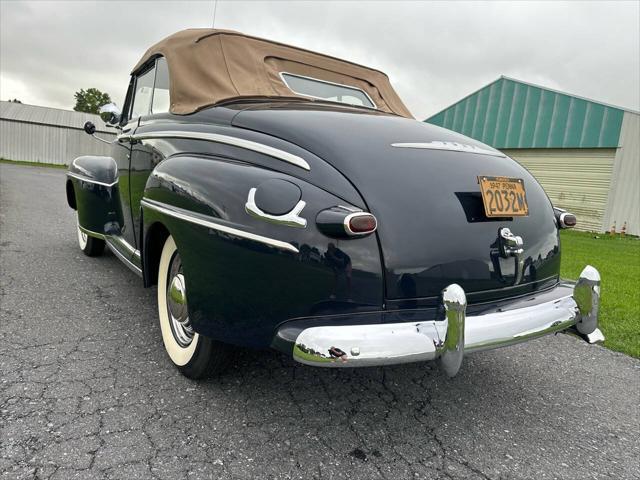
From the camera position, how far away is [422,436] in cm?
198

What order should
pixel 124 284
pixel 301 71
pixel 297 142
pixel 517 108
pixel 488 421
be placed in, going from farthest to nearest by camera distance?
1. pixel 517 108
2. pixel 124 284
3. pixel 301 71
4. pixel 488 421
5. pixel 297 142

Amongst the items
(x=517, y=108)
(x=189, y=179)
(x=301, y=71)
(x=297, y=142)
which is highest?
(x=517, y=108)

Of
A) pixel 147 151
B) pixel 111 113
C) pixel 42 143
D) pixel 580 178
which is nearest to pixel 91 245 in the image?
pixel 111 113

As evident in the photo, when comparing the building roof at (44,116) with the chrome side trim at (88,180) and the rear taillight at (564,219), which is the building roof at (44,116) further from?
the rear taillight at (564,219)

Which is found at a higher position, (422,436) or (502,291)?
(502,291)

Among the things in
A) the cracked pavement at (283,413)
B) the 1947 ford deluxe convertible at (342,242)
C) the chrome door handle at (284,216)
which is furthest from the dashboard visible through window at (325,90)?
the cracked pavement at (283,413)

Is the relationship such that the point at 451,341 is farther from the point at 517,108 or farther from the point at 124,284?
the point at 517,108

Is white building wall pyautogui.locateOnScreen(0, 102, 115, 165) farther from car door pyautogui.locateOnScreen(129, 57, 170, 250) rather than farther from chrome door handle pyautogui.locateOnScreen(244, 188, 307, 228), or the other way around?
chrome door handle pyautogui.locateOnScreen(244, 188, 307, 228)

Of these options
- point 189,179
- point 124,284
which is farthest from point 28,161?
Result: point 189,179

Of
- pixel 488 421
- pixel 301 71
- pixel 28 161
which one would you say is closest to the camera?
pixel 488 421

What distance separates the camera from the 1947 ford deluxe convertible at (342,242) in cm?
164

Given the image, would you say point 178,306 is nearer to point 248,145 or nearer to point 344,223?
point 248,145

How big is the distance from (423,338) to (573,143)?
14904 mm

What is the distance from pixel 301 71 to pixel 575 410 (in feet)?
8.52
